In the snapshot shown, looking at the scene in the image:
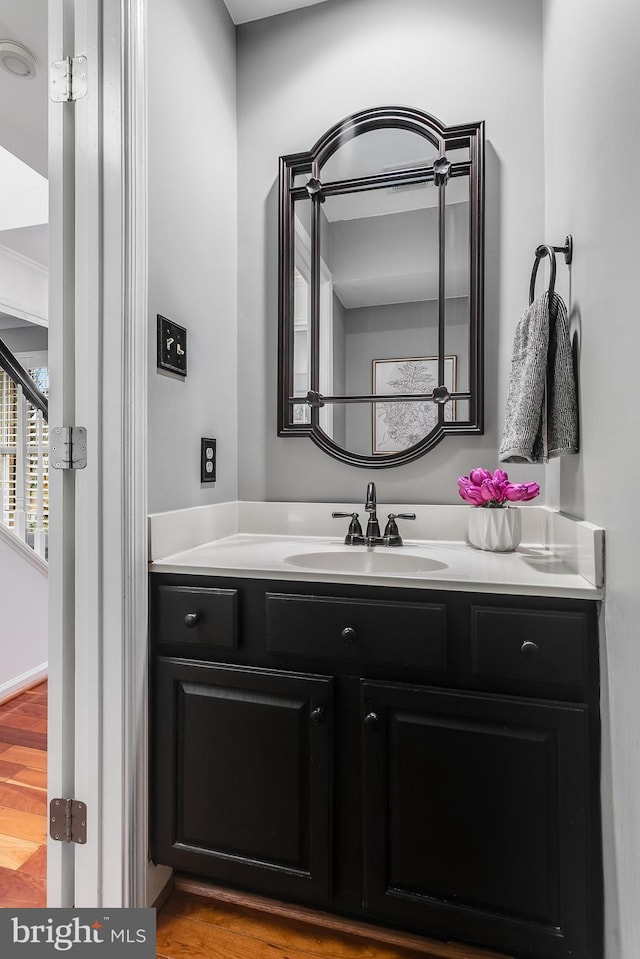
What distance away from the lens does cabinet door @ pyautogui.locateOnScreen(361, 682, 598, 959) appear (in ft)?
3.26

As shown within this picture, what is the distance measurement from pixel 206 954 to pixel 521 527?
1.26 meters

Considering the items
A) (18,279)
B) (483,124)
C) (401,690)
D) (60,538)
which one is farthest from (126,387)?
(18,279)

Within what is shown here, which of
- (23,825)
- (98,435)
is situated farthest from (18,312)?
(23,825)

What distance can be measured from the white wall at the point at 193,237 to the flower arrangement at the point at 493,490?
2.50 ft

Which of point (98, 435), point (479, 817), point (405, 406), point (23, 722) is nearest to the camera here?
point (479, 817)

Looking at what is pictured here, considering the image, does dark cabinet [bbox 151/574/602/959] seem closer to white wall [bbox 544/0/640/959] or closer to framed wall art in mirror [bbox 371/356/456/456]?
white wall [bbox 544/0/640/959]

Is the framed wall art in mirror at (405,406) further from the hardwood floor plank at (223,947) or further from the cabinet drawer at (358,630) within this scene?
the hardwood floor plank at (223,947)

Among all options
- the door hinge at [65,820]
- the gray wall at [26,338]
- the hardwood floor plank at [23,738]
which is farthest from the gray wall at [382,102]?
the gray wall at [26,338]

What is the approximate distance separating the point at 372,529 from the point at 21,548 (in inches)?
73.5

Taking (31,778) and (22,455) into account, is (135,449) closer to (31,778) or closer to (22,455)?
(31,778)

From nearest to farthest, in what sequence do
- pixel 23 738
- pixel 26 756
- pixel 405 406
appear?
1. pixel 405 406
2. pixel 26 756
3. pixel 23 738

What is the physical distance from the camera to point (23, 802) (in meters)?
1.65

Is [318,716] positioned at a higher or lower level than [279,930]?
higher

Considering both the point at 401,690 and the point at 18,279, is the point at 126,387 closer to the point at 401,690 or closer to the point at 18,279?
the point at 401,690
